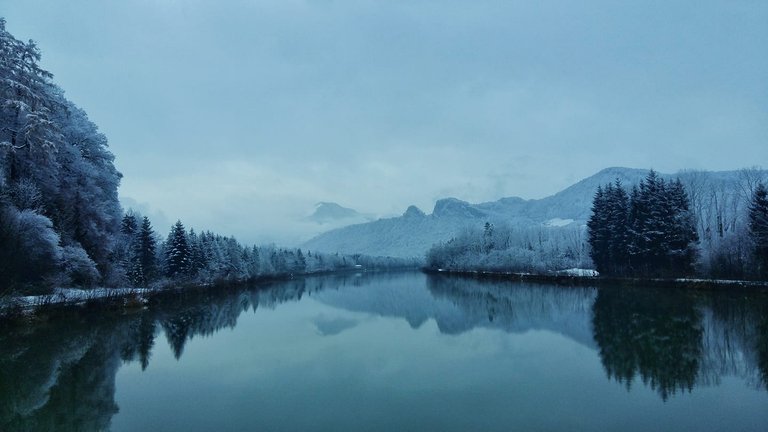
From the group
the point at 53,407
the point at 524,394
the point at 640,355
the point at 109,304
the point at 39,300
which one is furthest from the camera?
the point at 109,304

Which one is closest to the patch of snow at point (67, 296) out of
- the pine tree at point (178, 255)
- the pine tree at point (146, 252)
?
the pine tree at point (146, 252)

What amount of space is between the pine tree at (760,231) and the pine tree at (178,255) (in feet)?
195

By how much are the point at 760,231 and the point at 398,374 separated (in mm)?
38649

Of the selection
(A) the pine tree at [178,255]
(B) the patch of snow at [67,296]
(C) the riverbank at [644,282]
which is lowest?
(C) the riverbank at [644,282]

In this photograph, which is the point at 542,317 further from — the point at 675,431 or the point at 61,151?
the point at 61,151

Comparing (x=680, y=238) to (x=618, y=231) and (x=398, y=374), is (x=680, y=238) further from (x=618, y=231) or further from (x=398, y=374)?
(x=398, y=374)

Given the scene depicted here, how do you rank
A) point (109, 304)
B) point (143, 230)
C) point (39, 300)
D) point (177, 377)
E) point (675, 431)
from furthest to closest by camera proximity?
point (143, 230) → point (109, 304) → point (39, 300) → point (177, 377) → point (675, 431)

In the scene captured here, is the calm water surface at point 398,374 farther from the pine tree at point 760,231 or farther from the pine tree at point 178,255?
the pine tree at point 178,255

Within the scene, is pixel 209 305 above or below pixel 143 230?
below

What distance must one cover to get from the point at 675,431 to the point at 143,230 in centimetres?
5551

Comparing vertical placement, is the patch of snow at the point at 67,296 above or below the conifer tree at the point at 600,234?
below

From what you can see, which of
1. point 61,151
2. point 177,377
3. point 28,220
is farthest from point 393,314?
point 61,151

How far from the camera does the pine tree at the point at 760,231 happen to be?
122ft

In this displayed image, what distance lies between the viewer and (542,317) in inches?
1098
